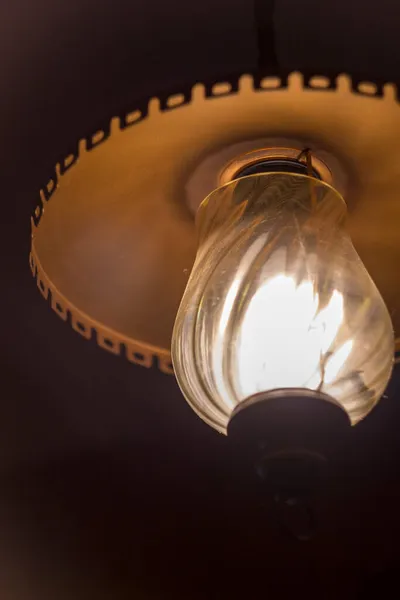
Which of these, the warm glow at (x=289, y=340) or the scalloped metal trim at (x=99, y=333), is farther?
the scalloped metal trim at (x=99, y=333)

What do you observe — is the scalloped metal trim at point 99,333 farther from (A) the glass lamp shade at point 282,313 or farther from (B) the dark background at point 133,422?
(A) the glass lamp shade at point 282,313

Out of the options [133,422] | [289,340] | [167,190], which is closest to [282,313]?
[289,340]

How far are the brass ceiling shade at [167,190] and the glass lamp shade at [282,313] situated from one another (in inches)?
1.9

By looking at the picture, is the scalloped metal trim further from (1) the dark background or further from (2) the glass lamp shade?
(2) the glass lamp shade

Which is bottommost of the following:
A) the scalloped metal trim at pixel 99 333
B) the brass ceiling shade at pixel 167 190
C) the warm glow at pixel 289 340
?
the warm glow at pixel 289 340

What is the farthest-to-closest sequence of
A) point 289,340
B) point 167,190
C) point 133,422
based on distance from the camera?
point 133,422, point 167,190, point 289,340

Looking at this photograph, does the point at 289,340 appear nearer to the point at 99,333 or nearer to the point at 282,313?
the point at 282,313

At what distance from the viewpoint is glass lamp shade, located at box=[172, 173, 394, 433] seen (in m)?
0.53

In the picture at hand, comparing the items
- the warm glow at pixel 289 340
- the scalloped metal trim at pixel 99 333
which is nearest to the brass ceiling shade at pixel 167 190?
the scalloped metal trim at pixel 99 333

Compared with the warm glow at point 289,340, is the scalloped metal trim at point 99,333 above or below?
above

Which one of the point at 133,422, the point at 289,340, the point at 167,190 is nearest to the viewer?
the point at 289,340

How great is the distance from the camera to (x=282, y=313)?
1.77ft

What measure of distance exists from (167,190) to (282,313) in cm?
17

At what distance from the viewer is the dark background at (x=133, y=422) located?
530 millimetres
